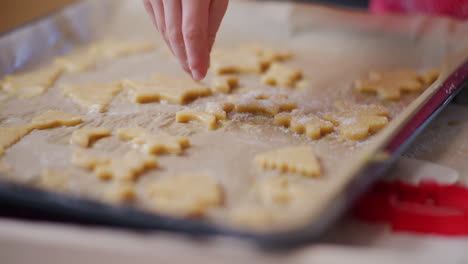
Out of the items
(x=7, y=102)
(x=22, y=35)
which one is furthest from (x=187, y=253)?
(x=22, y=35)

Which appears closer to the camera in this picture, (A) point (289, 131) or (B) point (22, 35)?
(A) point (289, 131)

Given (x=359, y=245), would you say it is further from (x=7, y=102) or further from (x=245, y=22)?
(x=245, y=22)

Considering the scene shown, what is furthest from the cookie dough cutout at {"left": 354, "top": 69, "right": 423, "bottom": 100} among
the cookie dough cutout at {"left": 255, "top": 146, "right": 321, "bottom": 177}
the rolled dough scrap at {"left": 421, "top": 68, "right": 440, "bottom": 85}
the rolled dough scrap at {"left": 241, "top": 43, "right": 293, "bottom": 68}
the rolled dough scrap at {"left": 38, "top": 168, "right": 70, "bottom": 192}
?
the rolled dough scrap at {"left": 38, "top": 168, "right": 70, "bottom": 192}

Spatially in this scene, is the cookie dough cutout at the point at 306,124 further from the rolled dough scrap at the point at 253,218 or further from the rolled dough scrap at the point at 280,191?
the rolled dough scrap at the point at 253,218

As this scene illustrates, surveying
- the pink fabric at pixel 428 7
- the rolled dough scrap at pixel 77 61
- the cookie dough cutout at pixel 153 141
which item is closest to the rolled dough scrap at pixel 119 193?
the cookie dough cutout at pixel 153 141

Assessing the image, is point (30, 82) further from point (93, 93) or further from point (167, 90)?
point (167, 90)
